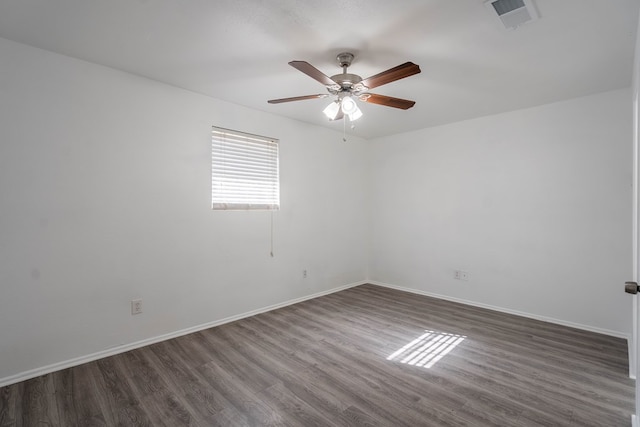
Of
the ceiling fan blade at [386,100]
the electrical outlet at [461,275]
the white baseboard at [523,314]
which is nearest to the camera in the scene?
the ceiling fan blade at [386,100]

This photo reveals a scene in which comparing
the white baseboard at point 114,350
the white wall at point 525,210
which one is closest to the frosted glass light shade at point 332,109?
the white wall at point 525,210

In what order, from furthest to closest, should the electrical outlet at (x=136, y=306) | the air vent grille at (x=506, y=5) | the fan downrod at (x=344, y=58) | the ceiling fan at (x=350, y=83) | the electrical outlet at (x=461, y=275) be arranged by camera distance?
the electrical outlet at (x=461, y=275)
the electrical outlet at (x=136, y=306)
the fan downrod at (x=344, y=58)
the ceiling fan at (x=350, y=83)
the air vent grille at (x=506, y=5)

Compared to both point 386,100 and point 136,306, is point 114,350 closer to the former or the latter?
point 136,306

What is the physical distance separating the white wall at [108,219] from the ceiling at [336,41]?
0.29 meters

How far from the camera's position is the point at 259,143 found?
3676 millimetres

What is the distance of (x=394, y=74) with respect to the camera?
2.04 metres

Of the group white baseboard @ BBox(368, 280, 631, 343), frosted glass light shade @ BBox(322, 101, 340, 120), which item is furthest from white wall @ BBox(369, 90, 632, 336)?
frosted glass light shade @ BBox(322, 101, 340, 120)

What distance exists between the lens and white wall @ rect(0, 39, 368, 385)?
2203 millimetres

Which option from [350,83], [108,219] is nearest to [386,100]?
[350,83]

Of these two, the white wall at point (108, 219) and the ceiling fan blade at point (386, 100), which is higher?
the ceiling fan blade at point (386, 100)

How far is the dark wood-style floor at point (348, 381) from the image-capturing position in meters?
1.82

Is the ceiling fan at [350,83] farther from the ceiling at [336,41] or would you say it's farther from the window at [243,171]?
the window at [243,171]

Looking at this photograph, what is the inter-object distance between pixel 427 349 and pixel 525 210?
2097 mm

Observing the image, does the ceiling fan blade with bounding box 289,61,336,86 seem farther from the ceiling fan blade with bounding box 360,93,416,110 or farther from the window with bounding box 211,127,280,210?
the window with bounding box 211,127,280,210
